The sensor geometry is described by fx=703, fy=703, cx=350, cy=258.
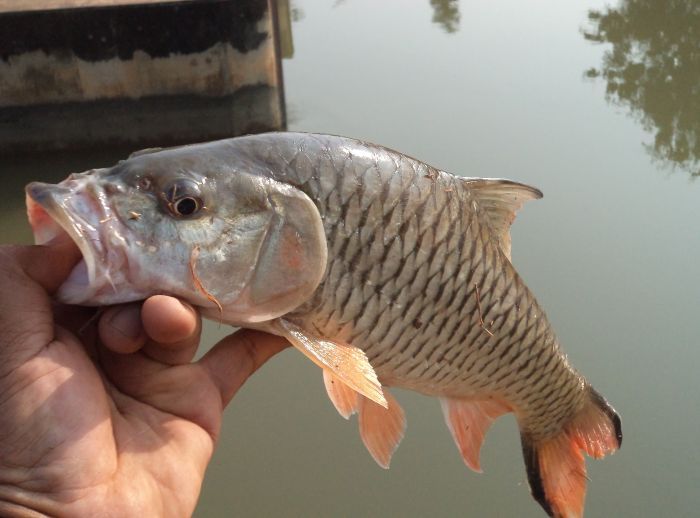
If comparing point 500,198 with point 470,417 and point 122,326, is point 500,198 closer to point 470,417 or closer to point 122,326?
point 470,417

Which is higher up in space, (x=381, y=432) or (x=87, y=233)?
(x=87, y=233)

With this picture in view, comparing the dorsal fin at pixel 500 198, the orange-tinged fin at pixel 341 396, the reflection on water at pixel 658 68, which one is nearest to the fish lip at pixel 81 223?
the orange-tinged fin at pixel 341 396

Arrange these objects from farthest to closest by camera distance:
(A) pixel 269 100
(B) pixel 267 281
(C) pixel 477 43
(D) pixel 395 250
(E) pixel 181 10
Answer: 1. (C) pixel 477 43
2. (A) pixel 269 100
3. (E) pixel 181 10
4. (D) pixel 395 250
5. (B) pixel 267 281

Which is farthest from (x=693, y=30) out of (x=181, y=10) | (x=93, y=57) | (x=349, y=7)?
(x=93, y=57)

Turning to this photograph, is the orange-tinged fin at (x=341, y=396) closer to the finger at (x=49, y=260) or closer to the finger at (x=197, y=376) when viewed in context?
the finger at (x=197, y=376)

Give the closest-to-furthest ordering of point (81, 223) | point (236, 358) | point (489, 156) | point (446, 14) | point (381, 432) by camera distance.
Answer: point (81, 223) < point (236, 358) < point (381, 432) < point (489, 156) < point (446, 14)

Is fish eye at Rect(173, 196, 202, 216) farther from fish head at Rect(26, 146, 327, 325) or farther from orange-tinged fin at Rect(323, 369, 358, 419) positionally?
orange-tinged fin at Rect(323, 369, 358, 419)

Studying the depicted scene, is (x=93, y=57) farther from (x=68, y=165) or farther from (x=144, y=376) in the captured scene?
(x=144, y=376)

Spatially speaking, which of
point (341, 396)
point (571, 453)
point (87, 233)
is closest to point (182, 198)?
point (87, 233)
